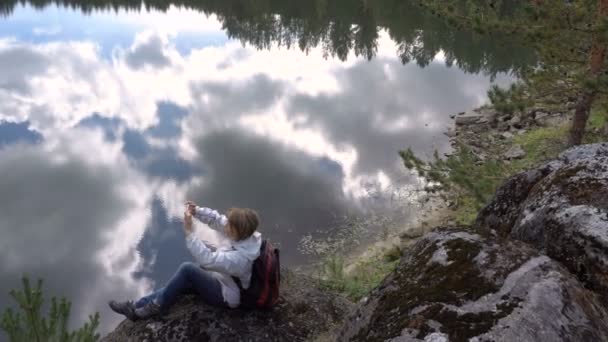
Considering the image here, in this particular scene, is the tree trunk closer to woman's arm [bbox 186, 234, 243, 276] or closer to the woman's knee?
woman's arm [bbox 186, 234, 243, 276]

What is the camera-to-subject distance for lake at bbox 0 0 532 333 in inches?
468

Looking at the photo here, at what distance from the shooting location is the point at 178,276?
20.3ft

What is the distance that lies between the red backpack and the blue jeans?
0.94 ft

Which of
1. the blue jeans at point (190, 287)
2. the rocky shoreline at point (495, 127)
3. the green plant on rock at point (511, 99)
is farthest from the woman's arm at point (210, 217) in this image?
the rocky shoreline at point (495, 127)

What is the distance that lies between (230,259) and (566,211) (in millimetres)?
3250

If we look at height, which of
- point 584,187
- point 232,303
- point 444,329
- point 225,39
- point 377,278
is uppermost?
point 584,187

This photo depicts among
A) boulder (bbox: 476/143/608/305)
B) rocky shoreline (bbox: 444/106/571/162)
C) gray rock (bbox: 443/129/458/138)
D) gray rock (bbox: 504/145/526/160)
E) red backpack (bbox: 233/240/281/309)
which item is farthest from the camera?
gray rock (bbox: 443/129/458/138)

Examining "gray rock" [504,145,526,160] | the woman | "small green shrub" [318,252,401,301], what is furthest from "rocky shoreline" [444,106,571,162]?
the woman

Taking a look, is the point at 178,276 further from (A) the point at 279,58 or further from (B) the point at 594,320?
(A) the point at 279,58

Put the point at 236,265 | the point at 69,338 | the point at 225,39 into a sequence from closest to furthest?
the point at 69,338 < the point at 236,265 < the point at 225,39

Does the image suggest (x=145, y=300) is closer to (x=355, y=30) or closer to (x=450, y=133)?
(x=450, y=133)

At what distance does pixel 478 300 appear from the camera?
129 inches

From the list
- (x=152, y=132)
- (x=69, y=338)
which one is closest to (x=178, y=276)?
(x=69, y=338)

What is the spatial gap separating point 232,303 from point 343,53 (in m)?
31.9
